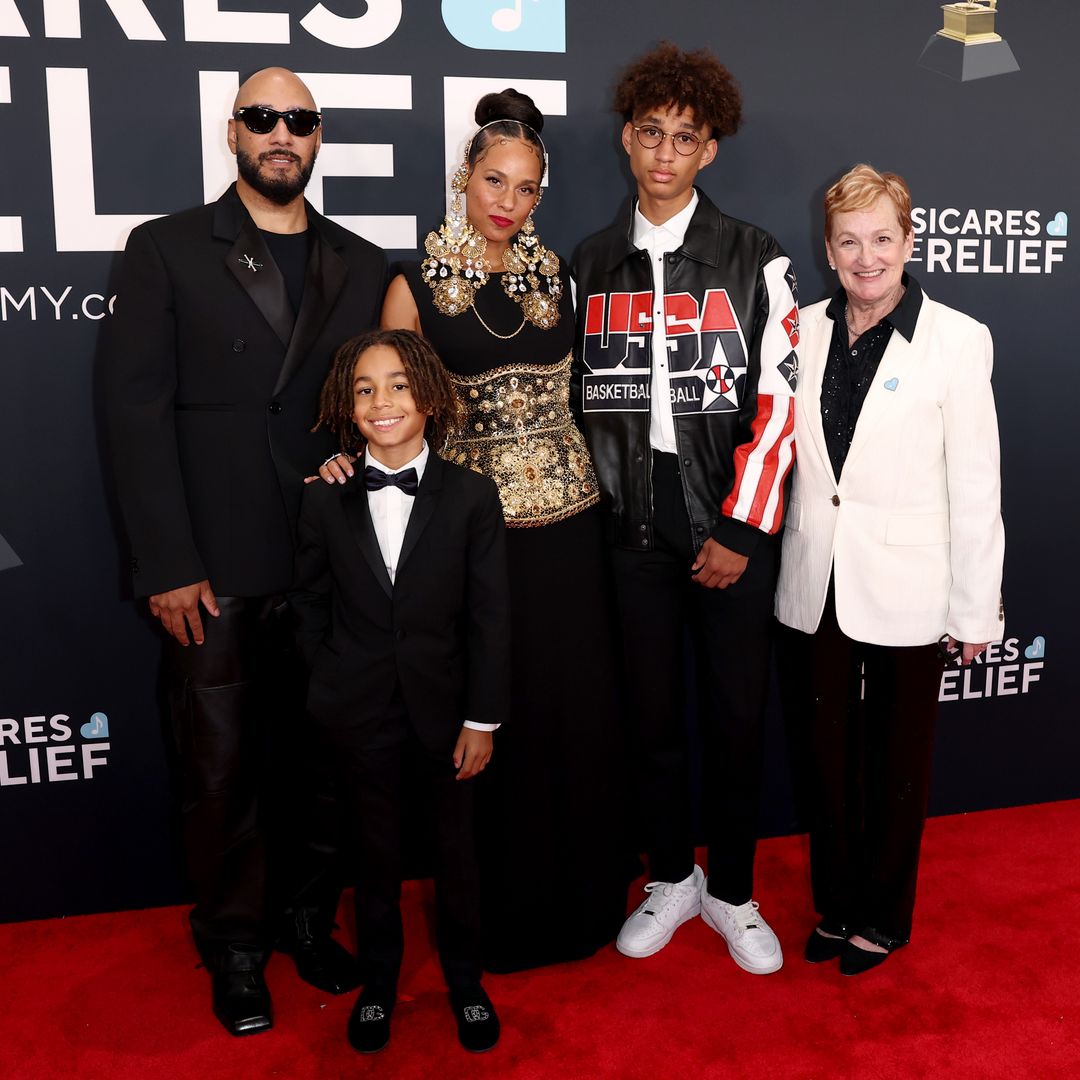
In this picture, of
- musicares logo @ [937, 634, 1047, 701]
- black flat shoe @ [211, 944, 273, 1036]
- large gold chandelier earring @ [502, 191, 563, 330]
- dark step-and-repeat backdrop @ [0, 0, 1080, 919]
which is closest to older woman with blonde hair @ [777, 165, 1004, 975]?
large gold chandelier earring @ [502, 191, 563, 330]

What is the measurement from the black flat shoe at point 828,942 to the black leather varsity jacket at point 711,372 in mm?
1055

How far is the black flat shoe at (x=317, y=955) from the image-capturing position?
2.66 meters

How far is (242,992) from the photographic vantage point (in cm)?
255

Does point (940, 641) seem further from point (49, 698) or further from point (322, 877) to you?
point (49, 698)

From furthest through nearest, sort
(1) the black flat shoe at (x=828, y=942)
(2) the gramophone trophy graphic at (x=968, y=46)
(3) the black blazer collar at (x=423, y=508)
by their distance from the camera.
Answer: (2) the gramophone trophy graphic at (x=968, y=46) < (1) the black flat shoe at (x=828, y=942) < (3) the black blazer collar at (x=423, y=508)

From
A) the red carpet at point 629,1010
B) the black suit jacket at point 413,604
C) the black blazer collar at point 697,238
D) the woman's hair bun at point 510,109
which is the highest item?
the woman's hair bun at point 510,109

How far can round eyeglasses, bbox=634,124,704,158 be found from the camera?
8.32ft

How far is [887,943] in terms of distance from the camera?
8.94 ft

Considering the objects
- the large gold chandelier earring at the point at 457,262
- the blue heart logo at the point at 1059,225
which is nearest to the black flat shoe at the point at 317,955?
the large gold chandelier earring at the point at 457,262

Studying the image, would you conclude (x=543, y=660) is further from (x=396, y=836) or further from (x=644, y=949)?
(x=644, y=949)

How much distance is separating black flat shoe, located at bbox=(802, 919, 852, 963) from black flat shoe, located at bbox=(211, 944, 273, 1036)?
4.48ft

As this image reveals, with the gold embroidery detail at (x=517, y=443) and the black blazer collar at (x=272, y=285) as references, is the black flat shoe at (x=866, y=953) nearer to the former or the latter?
the gold embroidery detail at (x=517, y=443)

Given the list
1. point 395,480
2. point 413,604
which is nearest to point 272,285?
point 395,480

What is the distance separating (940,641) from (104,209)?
242 centimetres
